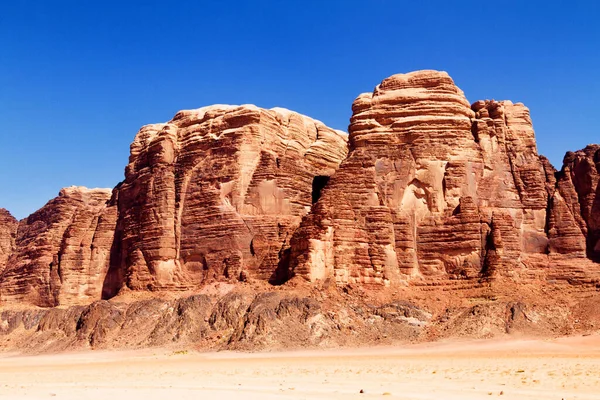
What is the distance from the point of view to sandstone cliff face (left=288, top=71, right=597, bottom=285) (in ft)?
168

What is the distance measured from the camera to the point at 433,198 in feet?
178

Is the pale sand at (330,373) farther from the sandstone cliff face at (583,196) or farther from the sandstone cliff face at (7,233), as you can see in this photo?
the sandstone cliff face at (7,233)

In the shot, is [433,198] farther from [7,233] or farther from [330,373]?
[7,233]

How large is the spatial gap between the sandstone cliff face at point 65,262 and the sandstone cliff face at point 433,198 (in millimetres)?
22727

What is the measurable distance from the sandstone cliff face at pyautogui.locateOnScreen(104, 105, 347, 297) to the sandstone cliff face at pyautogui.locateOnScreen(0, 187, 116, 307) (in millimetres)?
2864

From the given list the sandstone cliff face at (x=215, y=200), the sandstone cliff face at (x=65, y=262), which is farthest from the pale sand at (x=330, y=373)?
the sandstone cliff face at (x=65, y=262)

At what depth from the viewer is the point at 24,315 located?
64.1m

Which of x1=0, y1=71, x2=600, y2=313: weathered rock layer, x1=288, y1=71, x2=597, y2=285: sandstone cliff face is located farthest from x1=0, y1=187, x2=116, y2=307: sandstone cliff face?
x1=288, y1=71, x2=597, y2=285: sandstone cliff face

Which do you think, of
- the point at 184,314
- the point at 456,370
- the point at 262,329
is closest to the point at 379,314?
the point at 262,329

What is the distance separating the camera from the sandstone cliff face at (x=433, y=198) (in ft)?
168

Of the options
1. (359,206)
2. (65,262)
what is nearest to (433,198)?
(359,206)

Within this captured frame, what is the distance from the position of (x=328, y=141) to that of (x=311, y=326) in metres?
26.5

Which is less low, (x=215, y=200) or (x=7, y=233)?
(x=215, y=200)

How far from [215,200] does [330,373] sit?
98.3 feet
